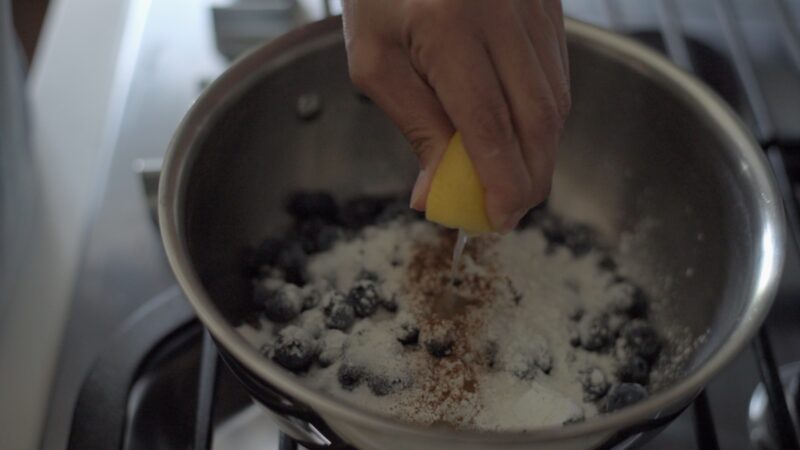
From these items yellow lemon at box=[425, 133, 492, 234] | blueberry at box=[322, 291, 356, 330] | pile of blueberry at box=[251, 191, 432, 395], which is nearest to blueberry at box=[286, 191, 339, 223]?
pile of blueberry at box=[251, 191, 432, 395]

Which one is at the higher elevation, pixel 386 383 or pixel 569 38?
pixel 569 38

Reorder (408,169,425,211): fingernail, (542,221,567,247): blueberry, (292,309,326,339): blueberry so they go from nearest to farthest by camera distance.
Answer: (408,169,425,211): fingernail, (292,309,326,339): blueberry, (542,221,567,247): blueberry

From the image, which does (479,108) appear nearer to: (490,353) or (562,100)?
(562,100)

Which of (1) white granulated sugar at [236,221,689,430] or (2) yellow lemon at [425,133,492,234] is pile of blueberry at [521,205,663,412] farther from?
(2) yellow lemon at [425,133,492,234]

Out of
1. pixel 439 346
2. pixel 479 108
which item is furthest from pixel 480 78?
pixel 439 346

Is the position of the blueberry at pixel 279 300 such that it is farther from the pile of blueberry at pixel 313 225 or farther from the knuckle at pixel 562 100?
the knuckle at pixel 562 100

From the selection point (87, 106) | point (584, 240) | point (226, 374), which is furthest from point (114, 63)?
point (584, 240)
